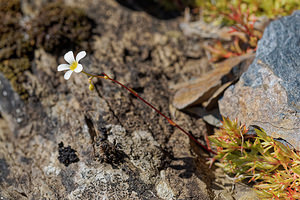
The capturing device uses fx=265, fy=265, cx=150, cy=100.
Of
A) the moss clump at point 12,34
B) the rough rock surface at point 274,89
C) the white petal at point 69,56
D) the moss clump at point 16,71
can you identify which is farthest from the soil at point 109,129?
the white petal at point 69,56

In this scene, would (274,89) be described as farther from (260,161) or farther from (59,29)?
(59,29)

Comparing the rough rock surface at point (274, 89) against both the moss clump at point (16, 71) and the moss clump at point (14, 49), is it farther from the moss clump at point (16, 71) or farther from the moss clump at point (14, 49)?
the moss clump at point (14, 49)

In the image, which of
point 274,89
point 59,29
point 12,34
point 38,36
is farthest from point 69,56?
point 274,89

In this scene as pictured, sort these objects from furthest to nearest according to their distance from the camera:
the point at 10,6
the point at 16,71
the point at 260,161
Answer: the point at 10,6, the point at 16,71, the point at 260,161

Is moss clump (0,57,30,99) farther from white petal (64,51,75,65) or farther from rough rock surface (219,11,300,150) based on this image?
rough rock surface (219,11,300,150)

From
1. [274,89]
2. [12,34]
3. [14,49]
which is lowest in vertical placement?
[274,89]

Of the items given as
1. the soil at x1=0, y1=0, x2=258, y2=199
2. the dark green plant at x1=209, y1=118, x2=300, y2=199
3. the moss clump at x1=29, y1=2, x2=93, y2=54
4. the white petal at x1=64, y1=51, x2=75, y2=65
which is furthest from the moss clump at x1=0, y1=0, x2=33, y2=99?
the dark green plant at x1=209, y1=118, x2=300, y2=199
